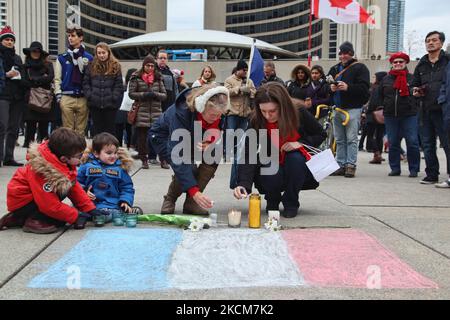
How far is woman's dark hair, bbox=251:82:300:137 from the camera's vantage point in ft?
13.3

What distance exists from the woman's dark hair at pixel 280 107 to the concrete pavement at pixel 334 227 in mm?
779

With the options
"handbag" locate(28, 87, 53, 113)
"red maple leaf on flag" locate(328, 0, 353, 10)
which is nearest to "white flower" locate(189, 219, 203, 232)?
"handbag" locate(28, 87, 53, 113)

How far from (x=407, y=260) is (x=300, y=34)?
101839 millimetres

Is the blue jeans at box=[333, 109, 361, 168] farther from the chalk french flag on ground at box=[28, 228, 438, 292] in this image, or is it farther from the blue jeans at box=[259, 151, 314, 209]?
the chalk french flag on ground at box=[28, 228, 438, 292]

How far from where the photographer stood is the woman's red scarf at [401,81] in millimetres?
7356

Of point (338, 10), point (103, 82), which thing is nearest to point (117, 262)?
point (103, 82)

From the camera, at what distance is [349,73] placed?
736 centimetres

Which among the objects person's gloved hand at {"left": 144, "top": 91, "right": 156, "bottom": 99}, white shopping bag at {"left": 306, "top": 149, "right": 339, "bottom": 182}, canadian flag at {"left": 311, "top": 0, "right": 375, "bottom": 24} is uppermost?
canadian flag at {"left": 311, "top": 0, "right": 375, "bottom": 24}

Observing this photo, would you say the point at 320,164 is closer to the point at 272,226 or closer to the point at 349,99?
the point at 272,226

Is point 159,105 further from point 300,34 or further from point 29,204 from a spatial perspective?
point 300,34

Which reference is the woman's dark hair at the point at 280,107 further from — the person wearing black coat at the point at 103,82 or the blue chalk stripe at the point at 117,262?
the person wearing black coat at the point at 103,82

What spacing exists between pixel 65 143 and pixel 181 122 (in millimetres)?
993

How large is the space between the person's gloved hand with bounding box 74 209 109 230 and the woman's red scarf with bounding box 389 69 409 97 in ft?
16.6

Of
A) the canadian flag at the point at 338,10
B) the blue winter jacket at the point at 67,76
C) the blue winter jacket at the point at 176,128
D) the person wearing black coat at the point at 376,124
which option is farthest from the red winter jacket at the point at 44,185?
the canadian flag at the point at 338,10
